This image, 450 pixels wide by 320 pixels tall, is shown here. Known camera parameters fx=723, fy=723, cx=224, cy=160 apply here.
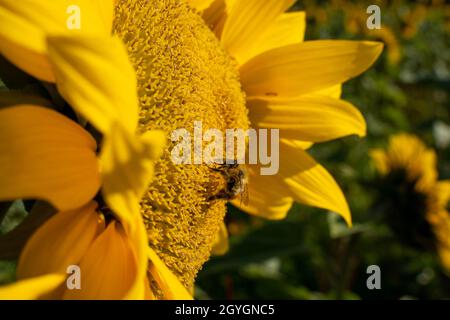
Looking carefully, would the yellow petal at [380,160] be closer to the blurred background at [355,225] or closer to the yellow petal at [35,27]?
the blurred background at [355,225]

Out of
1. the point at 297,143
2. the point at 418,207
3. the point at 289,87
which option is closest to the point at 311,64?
the point at 289,87

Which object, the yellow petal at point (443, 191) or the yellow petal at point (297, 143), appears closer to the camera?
the yellow petal at point (297, 143)

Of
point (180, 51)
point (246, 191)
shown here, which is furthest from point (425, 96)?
point (180, 51)

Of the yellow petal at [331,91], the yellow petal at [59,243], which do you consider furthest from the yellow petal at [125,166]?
the yellow petal at [331,91]

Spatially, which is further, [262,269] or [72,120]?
[262,269]

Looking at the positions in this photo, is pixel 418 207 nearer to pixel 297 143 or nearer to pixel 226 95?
→ pixel 297 143

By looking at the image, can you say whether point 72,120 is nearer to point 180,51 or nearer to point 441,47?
point 180,51

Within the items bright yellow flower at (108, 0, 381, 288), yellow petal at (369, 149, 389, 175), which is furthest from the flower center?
yellow petal at (369, 149, 389, 175)

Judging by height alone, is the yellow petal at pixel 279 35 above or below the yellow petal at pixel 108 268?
above
